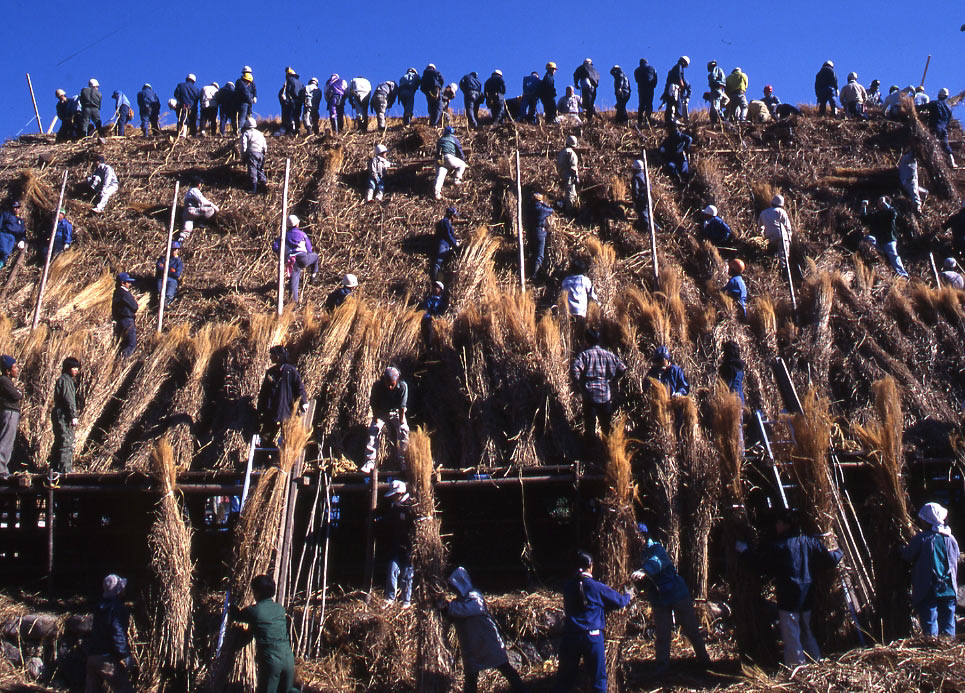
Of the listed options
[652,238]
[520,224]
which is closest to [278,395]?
[520,224]

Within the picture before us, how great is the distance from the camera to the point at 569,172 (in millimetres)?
15250

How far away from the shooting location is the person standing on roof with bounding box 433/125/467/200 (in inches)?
623

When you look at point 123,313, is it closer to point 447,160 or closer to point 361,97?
point 447,160

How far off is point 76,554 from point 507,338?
523cm

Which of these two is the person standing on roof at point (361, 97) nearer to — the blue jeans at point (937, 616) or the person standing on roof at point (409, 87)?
the person standing on roof at point (409, 87)

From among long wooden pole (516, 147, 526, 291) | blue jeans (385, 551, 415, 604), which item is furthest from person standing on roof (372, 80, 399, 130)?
blue jeans (385, 551, 415, 604)

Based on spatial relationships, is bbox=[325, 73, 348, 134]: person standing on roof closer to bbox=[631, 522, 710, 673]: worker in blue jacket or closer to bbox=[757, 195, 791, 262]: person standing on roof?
bbox=[757, 195, 791, 262]: person standing on roof

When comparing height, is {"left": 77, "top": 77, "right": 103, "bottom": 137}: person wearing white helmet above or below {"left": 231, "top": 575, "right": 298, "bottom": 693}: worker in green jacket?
above

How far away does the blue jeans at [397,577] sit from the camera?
8.30 metres

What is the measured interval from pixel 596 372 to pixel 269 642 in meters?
4.17

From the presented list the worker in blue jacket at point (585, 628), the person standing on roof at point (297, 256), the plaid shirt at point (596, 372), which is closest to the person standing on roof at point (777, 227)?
the plaid shirt at point (596, 372)

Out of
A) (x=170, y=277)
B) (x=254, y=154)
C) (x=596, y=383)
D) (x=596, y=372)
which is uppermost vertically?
(x=254, y=154)

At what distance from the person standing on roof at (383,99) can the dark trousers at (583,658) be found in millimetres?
13717

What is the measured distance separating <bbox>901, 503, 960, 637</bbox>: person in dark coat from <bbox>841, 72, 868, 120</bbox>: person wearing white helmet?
13.3 metres
